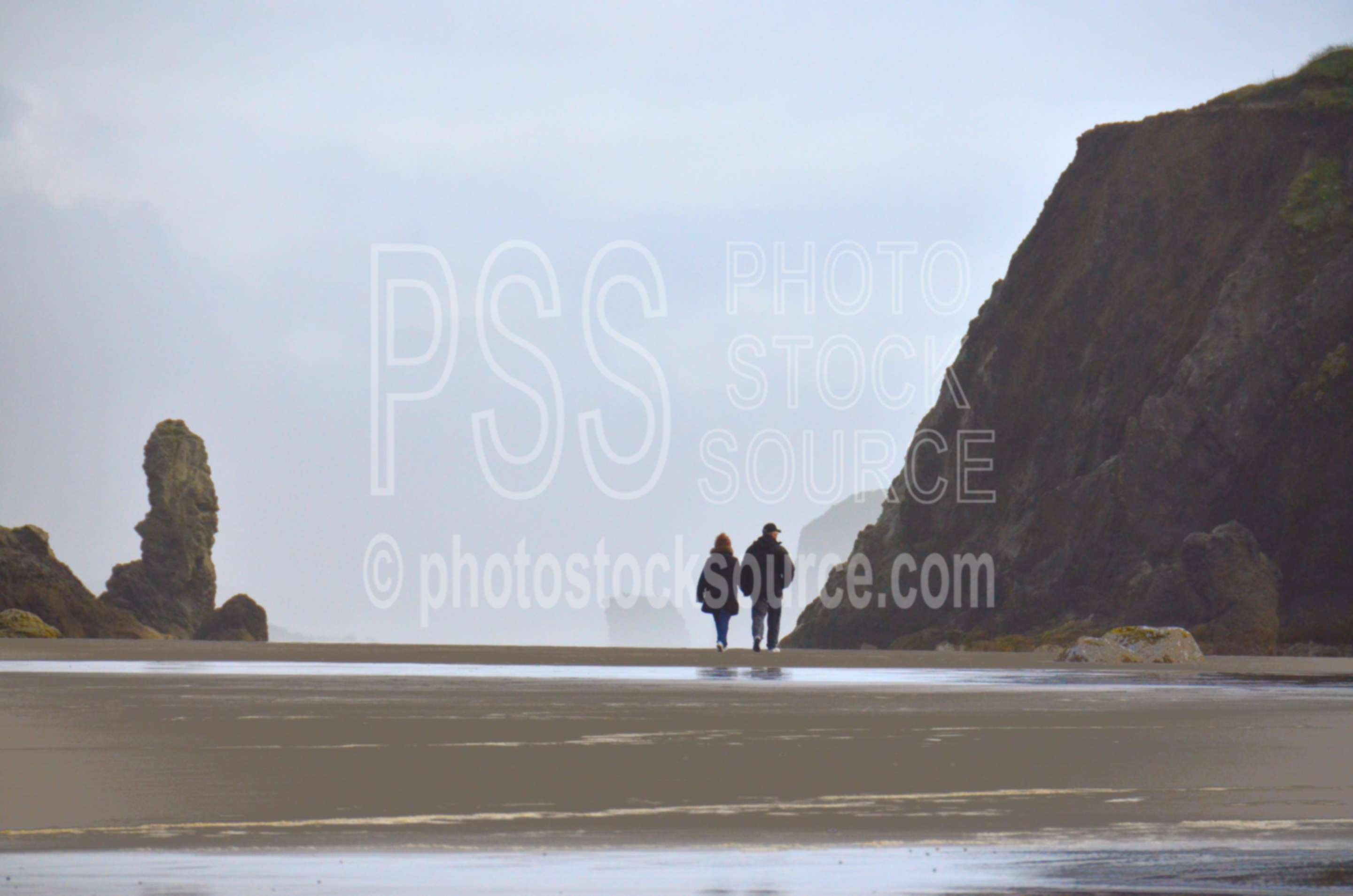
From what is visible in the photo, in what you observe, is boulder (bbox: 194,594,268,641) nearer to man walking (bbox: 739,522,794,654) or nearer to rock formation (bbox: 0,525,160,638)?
rock formation (bbox: 0,525,160,638)

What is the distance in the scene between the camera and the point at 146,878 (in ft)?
18.5

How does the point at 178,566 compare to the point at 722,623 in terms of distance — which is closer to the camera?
the point at 722,623

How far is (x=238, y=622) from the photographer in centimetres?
8150

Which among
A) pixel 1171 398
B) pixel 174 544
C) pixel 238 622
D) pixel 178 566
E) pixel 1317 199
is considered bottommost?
pixel 238 622

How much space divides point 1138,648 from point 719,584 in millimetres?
7490

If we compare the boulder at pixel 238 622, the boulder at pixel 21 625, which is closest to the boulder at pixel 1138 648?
the boulder at pixel 21 625

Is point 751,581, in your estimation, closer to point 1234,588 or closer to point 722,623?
point 722,623

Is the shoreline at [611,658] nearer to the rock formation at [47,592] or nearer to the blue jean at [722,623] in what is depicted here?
the blue jean at [722,623]

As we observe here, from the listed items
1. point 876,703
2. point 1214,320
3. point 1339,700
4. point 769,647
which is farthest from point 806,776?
point 1214,320

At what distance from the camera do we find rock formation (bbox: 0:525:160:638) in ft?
225

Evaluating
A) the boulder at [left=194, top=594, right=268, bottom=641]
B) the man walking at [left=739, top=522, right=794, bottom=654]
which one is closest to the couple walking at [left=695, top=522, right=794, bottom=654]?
the man walking at [left=739, top=522, right=794, bottom=654]

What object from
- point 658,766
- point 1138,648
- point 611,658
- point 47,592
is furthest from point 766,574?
point 47,592

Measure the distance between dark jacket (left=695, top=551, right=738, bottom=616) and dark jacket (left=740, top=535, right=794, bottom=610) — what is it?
0.46 metres

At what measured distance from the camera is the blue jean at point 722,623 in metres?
29.9
